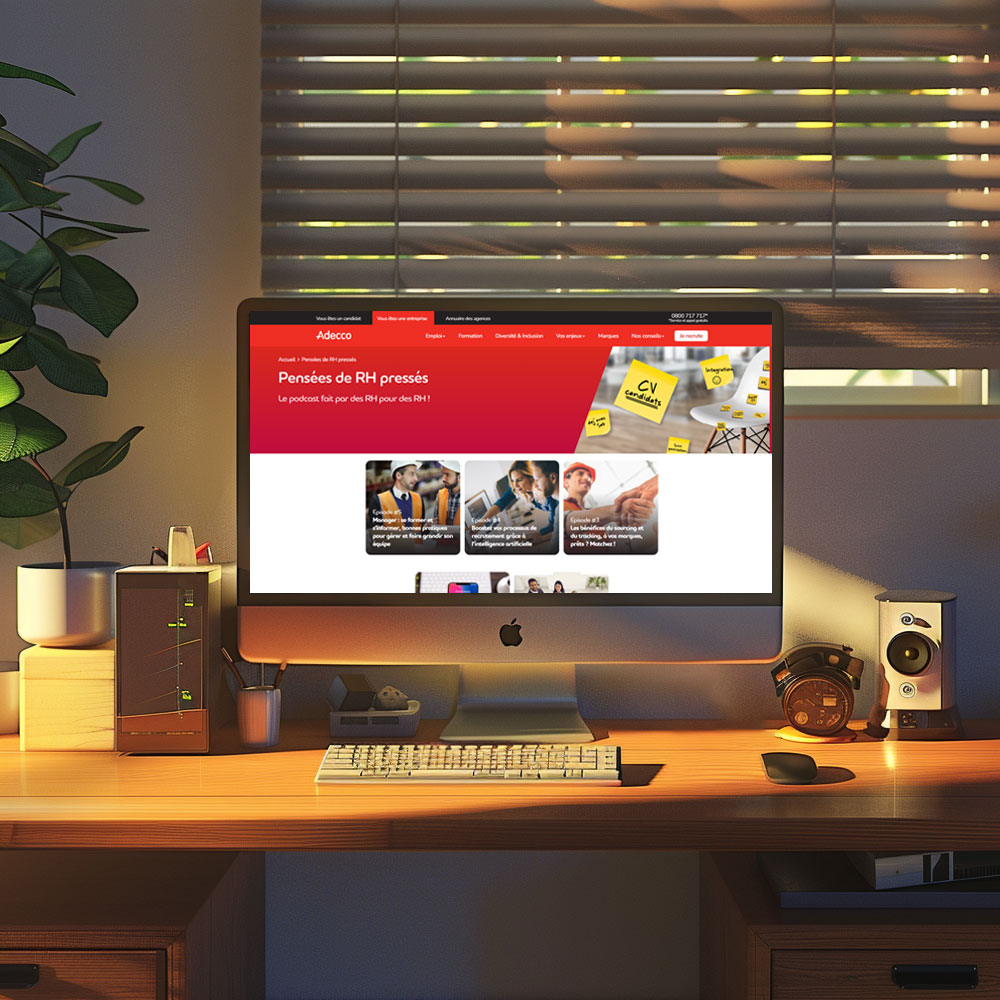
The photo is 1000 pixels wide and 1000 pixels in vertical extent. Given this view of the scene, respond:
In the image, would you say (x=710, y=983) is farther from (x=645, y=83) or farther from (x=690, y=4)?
(x=690, y=4)

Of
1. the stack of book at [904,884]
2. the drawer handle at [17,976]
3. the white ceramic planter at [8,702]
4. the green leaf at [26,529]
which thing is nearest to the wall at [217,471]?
the green leaf at [26,529]

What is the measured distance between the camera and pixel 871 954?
1195mm

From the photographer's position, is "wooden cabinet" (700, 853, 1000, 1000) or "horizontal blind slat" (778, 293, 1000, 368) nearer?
"wooden cabinet" (700, 853, 1000, 1000)

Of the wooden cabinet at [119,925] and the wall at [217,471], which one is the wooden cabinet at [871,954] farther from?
the wooden cabinet at [119,925]

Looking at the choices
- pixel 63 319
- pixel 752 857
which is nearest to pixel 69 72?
pixel 63 319

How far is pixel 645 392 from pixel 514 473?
22cm

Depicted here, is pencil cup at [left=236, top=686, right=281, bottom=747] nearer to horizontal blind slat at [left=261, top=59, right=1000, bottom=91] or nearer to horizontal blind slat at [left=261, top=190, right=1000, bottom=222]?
horizontal blind slat at [left=261, top=190, right=1000, bottom=222]

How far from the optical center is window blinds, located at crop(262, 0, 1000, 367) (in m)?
1.78

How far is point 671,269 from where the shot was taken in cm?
180

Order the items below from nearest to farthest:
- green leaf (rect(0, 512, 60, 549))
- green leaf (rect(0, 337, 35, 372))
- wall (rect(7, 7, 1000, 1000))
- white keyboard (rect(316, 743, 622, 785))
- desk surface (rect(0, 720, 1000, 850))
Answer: desk surface (rect(0, 720, 1000, 850)), white keyboard (rect(316, 743, 622, 785)), green leaf (rect(0, 337, 35, 372)), green leaf (rect(0, 512, 60, 549)), wall (rect(7, 7, 1000, 1000))

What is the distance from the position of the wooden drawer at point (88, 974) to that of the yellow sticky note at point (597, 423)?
0.86 meters

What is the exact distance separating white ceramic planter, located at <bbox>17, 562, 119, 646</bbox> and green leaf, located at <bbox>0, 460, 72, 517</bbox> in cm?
9

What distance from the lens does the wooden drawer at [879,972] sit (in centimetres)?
119

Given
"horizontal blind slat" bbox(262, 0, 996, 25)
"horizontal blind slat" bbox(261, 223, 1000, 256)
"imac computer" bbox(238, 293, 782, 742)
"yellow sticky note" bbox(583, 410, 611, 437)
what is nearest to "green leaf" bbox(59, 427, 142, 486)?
"imac computer" bbox(238, 293, 782, 742)
